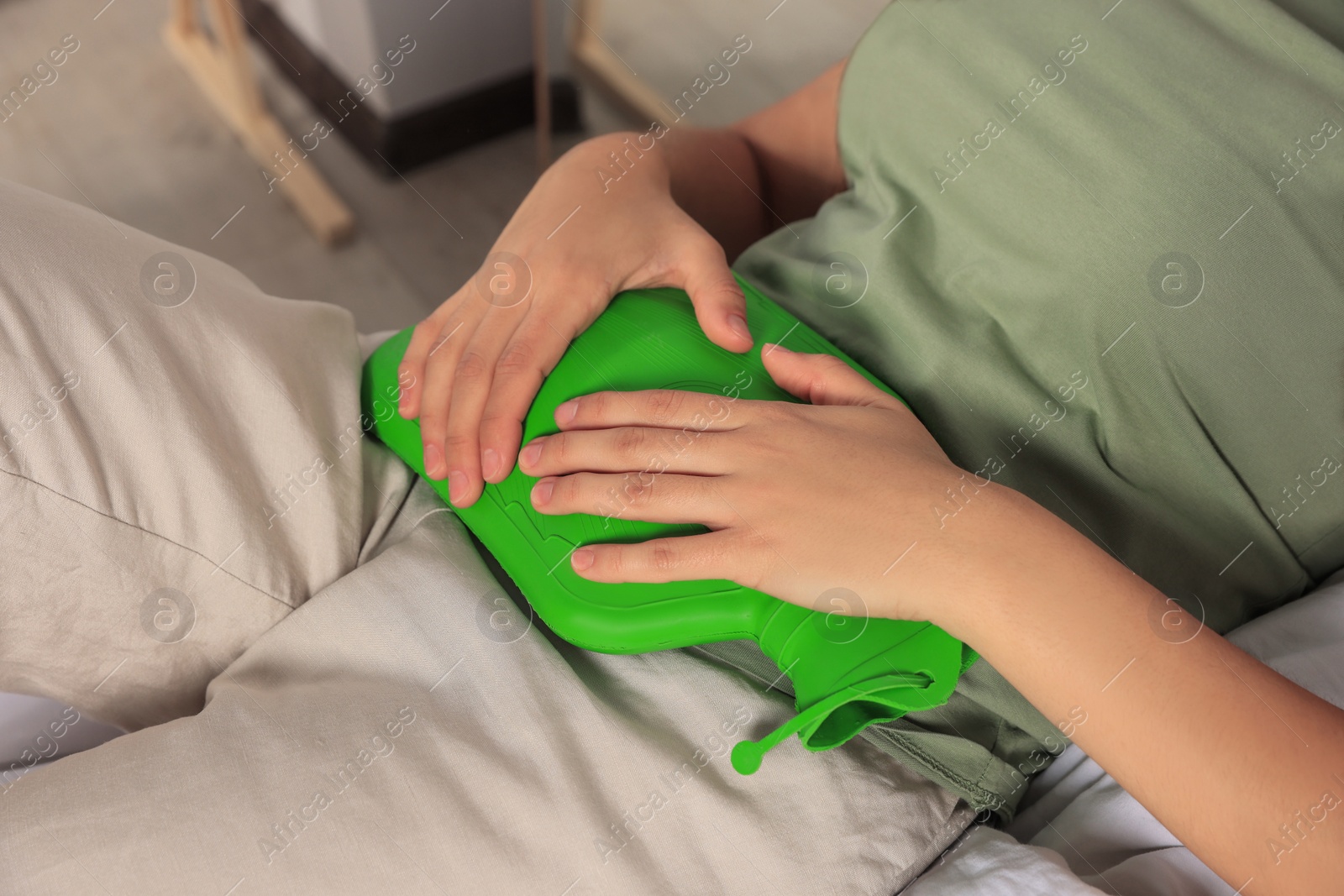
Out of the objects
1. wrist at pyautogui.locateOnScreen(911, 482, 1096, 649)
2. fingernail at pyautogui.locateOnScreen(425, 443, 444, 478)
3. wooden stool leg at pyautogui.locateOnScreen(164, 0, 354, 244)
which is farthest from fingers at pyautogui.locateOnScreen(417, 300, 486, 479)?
wooden stool leg at pyautogui.locateOnScreen(164, 0, 354, 244)

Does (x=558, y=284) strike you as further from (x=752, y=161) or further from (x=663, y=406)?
(x=752, y=161)

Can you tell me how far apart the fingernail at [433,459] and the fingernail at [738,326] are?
0.76 ft

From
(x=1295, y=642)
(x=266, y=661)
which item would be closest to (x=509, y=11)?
(x=266, y=661)

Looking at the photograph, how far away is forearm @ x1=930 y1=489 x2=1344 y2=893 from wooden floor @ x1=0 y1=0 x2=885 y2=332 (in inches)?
47.1

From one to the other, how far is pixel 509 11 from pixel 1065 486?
1.44 metres

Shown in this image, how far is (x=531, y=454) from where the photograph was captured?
2.10ft

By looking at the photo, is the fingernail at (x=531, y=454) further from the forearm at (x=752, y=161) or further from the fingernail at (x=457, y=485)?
the forearm at (x=752, y=161)

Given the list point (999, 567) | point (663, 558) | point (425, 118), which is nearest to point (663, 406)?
point (663, 558)

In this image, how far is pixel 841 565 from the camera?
0.56m

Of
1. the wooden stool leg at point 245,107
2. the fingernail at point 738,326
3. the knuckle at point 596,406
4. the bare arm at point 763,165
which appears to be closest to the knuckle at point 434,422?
the knuckle at point 596,406

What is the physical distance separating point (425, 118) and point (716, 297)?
49.9 inches

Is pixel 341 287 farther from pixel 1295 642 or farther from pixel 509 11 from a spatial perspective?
pixel 1295 642

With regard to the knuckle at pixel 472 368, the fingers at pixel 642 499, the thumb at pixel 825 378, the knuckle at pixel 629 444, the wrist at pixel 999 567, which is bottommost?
the wrist at pixel 999 567

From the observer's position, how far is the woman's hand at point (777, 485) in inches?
22.1
